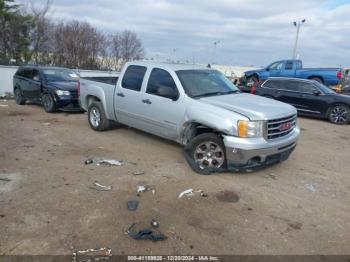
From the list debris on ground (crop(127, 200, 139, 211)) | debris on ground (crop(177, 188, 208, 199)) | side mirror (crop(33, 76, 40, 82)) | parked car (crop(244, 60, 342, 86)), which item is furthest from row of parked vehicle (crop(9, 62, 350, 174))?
parked car (crop(244, 60, 342, 86))

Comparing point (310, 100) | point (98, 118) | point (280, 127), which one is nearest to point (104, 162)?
point (98, 118)

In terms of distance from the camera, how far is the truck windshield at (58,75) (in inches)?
469

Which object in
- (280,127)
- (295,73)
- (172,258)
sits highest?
(295,73)

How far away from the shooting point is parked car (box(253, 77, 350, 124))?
11664 millimetres

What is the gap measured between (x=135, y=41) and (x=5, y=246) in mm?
24418

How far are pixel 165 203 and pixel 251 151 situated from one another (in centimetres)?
161

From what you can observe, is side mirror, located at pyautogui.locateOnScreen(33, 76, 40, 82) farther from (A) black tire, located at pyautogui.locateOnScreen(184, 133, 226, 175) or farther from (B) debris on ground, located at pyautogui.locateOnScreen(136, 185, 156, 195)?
(B) debris on ground, located at pyautogui.locateOnScreen(136, 185, 156, 195)

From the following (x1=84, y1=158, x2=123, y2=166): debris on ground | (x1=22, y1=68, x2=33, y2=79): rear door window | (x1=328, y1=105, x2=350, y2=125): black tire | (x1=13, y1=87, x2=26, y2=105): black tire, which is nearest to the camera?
(x1=84, y1=158, x2=123, y2=166): debris on ground

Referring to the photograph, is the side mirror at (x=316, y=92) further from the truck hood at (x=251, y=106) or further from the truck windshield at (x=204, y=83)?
the truck hood at (x=251, y=106)

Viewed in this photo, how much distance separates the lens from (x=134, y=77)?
7.11 meters

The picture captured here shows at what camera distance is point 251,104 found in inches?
223

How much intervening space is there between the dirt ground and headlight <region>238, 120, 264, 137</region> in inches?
32.3

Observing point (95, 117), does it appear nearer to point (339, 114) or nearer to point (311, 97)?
point (311, 97)

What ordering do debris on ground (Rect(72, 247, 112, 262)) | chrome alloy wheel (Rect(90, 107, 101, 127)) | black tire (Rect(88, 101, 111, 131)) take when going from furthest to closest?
chrome alloy wheel (Rect(90, 107, 101, 127)) → black tire (Rect(88, 101, 111, 131)) → debris on ground (Rect(72, 247, 112, 262))
